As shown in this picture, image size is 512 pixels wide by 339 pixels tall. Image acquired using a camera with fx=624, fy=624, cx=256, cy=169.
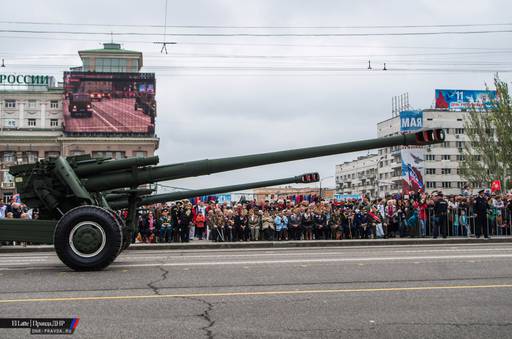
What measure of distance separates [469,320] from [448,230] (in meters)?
19.9

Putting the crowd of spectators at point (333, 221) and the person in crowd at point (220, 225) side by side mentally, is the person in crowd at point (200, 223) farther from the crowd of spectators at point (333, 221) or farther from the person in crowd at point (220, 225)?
the person in crowd at point (220, 225)

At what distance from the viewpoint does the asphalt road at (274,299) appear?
6.61 meters

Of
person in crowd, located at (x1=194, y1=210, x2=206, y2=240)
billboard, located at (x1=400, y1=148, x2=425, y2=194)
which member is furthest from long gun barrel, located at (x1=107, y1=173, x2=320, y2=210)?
billboard, located at (x1=400, y1=148, x2=425, y2=194)

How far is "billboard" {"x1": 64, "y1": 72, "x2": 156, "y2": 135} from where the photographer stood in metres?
90.9

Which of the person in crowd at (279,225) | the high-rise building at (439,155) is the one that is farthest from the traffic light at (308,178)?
the high-rise building at (439,155)

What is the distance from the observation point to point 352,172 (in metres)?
160

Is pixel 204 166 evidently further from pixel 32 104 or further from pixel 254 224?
pixel 32 104

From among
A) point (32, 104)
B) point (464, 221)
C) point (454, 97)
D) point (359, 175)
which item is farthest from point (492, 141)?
point (359, 175)

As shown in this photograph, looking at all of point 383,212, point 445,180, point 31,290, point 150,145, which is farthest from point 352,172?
point 31,290

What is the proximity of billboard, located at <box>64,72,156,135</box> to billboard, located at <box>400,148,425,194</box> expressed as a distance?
56.0 meters

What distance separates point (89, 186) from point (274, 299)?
580cm

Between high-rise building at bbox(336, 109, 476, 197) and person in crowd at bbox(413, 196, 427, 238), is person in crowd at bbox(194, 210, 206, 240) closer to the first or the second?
person in crowd at bbox(413, 196, 427, 238)

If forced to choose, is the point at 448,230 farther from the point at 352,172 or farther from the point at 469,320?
the point at 352,172

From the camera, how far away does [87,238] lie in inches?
449
